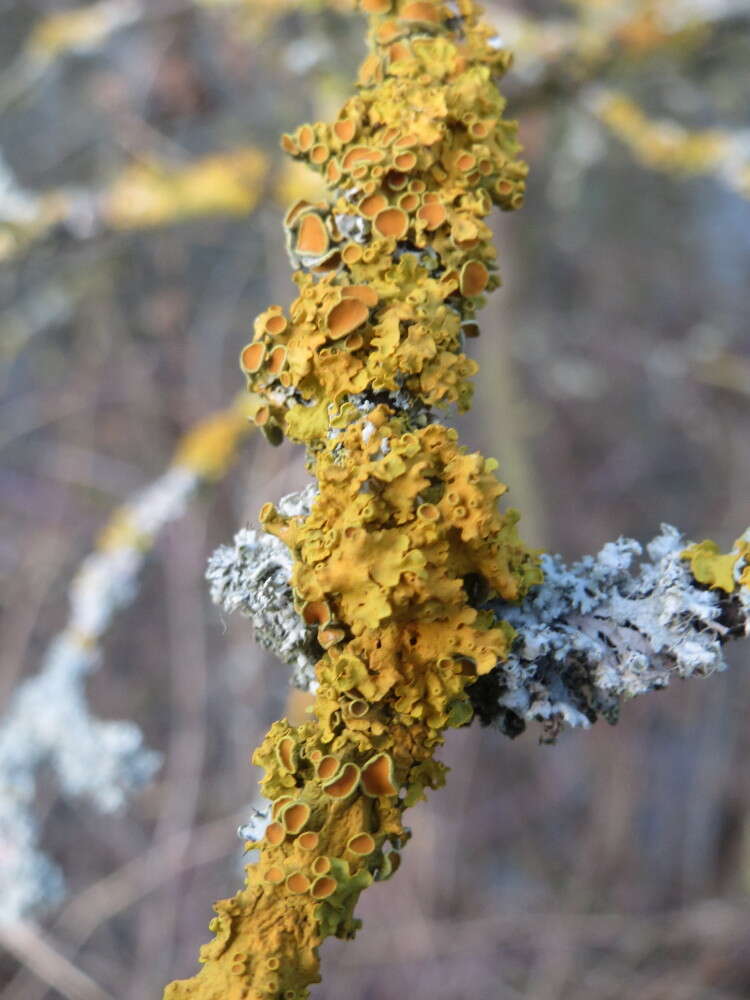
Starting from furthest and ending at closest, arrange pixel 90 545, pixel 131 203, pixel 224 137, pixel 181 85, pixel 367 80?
1. pixel 224 137
2. pixel 90 545
3. pixel 181 85
4. pixel 131 203
5. pixel 367 80

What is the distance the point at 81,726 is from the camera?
969 mm

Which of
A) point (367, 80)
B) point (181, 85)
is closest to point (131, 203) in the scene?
point (367, 80)

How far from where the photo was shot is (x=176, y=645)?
2730 millimetres

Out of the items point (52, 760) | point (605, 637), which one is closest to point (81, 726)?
point (52, 760)

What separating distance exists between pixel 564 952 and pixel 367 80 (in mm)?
2100

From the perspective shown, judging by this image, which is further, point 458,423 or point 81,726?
point 458,423

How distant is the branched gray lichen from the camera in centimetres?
48

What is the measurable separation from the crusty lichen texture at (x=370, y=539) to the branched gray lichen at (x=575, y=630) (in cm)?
2

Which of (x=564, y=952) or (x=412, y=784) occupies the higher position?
(x=564, y=952)

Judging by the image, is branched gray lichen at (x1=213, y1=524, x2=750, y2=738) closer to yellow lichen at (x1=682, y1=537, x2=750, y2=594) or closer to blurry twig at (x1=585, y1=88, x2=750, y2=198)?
yellow lichen at (x1=682, y1=537, x2=750, y2=594)

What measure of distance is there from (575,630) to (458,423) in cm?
242

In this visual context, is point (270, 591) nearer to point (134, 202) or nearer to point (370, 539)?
point (370, 539)

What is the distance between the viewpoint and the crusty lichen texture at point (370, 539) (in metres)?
0.42

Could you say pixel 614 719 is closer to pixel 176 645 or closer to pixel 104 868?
pixel 104 868
